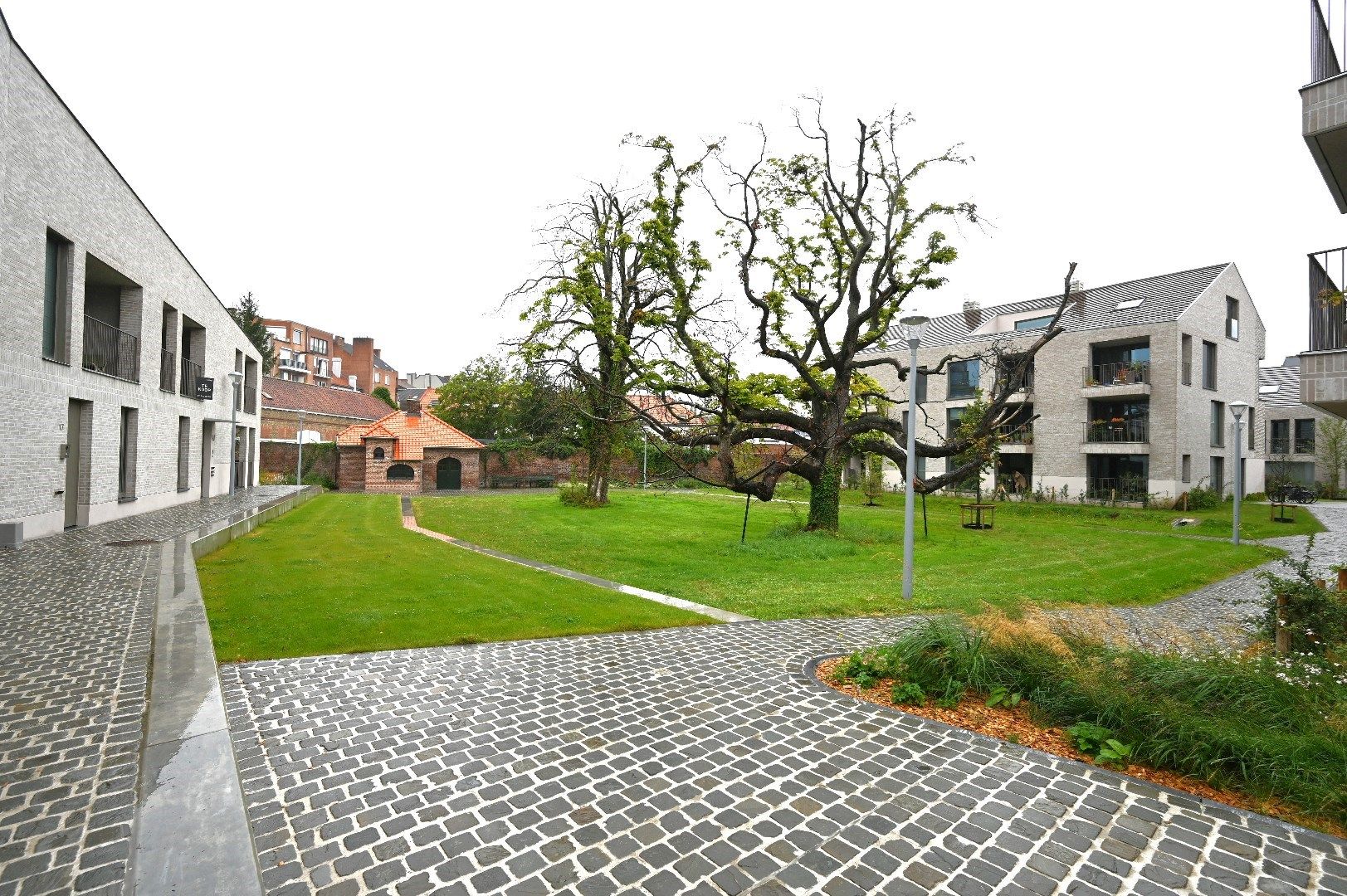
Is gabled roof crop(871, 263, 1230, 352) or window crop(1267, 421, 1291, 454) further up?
gabled roof crop(871, 263, 1230, 352)

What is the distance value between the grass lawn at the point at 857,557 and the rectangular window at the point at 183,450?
23.5ft

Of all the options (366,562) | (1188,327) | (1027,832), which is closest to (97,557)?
(366,562)

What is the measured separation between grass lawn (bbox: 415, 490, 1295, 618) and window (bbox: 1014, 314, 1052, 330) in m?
12.2

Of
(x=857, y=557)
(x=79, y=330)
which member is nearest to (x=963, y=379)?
(x=857, y=557)

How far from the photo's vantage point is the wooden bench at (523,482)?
139 ft

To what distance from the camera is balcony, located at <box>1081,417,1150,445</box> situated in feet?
89.5

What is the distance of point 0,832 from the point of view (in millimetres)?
3062

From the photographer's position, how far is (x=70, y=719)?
170 inches

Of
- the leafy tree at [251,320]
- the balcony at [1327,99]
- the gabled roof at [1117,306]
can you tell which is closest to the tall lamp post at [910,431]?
the balcony at [1327,99]

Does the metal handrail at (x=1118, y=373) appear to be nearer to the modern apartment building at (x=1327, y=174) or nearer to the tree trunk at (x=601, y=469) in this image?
the modern apartment building at (x=1327, y=174)

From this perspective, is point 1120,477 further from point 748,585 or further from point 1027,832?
Result: point 1027,832

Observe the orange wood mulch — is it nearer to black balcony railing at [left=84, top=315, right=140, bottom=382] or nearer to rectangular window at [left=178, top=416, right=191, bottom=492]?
black balcony railing at [left=84, top=315, right=140, bottom=382]

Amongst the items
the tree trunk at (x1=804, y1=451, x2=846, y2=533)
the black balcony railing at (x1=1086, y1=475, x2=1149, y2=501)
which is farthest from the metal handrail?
the tree trunk at (x1=804, y1=451, x2=846, y2=533)

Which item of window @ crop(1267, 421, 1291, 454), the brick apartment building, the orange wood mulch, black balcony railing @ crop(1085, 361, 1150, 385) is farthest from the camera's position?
the brick apartment building
